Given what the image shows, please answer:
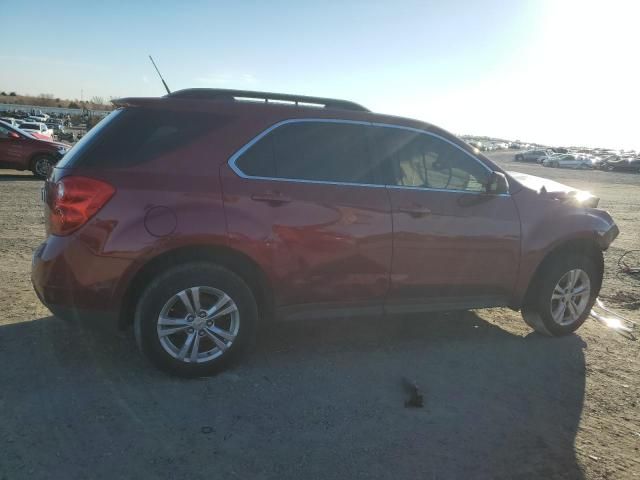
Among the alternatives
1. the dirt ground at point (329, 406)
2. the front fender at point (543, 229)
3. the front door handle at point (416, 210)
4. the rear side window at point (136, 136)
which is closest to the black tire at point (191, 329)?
the dirt ground at point (329, 406)

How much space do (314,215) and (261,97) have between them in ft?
3.55

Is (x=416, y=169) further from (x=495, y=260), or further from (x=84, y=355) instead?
(x=84, y=355)

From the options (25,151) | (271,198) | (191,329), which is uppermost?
(271,198)

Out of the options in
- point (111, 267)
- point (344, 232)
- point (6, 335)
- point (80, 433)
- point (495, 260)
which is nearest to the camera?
point (80, 433)

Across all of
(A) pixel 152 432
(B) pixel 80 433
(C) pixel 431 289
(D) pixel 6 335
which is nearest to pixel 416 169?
(C) pixel 431 289

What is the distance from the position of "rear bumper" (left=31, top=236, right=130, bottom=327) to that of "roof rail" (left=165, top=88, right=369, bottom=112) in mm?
1271

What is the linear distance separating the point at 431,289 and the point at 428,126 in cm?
133

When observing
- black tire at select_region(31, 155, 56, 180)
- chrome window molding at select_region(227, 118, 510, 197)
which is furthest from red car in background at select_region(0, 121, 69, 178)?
chrome window molding at select_region(227, 118, 510, 197)

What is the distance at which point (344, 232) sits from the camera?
12.3 feet

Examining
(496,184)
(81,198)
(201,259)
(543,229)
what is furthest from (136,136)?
(543,229)

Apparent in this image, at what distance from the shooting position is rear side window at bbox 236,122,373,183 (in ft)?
11.9

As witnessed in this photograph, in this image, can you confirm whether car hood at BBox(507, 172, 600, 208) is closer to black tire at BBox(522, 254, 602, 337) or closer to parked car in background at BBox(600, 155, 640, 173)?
black tire at BBox(522, 254, 602, 337)

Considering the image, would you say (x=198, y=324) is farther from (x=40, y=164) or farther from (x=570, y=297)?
(x=40, y=164)

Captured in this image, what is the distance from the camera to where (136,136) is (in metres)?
3.45
